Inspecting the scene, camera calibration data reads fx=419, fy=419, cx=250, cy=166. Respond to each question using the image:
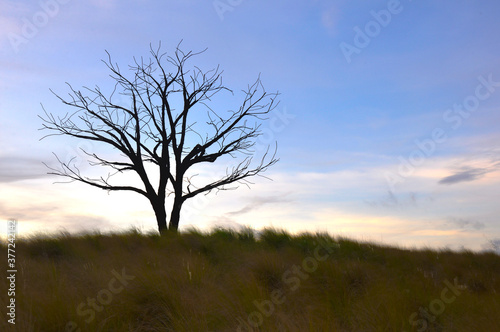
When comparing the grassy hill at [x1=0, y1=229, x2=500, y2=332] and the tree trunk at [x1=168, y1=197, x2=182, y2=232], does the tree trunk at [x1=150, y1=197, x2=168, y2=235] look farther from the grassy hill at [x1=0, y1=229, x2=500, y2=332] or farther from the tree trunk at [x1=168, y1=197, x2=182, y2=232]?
the grassy hill at [x1=0, y1=229, x2=500, y2=332]

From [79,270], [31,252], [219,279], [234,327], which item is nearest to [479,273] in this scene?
[219,279]

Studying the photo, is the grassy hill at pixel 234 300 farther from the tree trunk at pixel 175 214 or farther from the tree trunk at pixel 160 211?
the tree trunk at pixel 175 214

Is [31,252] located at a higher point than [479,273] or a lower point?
higher

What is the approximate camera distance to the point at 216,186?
14812 mm

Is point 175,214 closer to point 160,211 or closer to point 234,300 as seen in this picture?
point 160,211

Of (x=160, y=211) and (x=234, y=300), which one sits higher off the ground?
(x=160, y=211)

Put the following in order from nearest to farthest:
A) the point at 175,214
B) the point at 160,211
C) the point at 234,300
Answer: the point at 234,300
the point at 160,211
the point at 175,214

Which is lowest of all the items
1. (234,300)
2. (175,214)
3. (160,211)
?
(234,300)

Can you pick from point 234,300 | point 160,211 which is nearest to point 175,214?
point 160,211

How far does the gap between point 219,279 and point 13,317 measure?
10.6ft

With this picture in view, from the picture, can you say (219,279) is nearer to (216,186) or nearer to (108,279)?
(108,279)

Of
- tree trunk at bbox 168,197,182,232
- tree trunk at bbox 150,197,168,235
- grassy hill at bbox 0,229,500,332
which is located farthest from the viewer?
tree trunk at bbox 168,197,182,232

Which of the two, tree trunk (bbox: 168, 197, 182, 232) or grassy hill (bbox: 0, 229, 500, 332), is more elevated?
tree trunk (bbox: 168, 197, 182, 232)

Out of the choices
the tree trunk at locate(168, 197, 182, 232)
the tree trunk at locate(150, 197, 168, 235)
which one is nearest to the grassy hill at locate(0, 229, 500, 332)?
the tree trunk at locate(150, 197, 168, 235)
